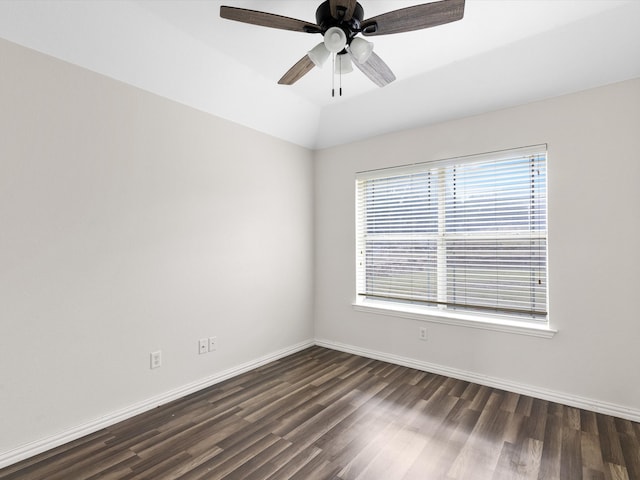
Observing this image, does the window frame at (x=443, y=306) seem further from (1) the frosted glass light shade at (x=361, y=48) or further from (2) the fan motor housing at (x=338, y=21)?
(2) the fan motor housing at (x=338, y=21)

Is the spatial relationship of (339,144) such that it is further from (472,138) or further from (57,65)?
(57,65)

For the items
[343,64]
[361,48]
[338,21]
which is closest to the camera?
[338,21]

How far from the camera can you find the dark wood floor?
6.17ft

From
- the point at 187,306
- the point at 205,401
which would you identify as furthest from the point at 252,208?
the point at 205,401

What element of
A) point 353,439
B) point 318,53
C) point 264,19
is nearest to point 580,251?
point 353,439

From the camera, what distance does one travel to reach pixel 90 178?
2275mm

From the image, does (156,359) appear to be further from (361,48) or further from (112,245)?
(361,48)

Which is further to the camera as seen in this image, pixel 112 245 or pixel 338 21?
pixel 112 245

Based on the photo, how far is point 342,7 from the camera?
1624 mm

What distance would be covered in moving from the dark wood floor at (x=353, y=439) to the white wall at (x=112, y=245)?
0.33 meters

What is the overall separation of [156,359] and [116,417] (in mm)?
442

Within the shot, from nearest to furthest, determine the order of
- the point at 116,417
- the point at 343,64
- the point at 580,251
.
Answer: the point at 343,64, the point at 116,417, the point at 580,251

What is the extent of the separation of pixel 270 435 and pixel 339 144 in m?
3.13

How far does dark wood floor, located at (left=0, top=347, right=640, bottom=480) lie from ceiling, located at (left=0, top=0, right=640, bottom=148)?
2.51 meters
